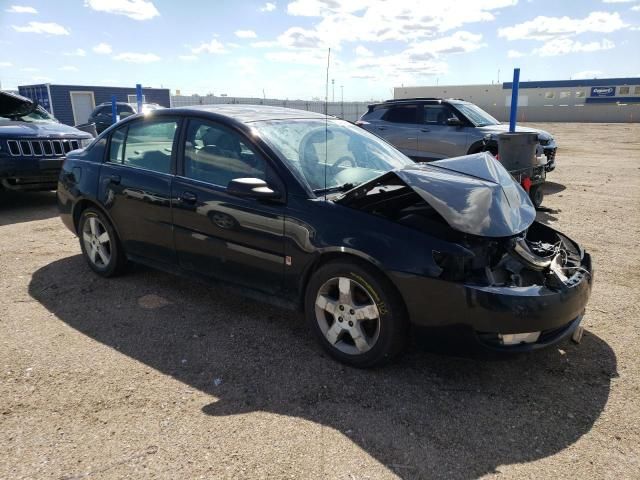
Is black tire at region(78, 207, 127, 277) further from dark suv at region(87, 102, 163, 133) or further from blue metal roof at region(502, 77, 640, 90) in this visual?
blue metal roof at region(502, 77, 640, 90)

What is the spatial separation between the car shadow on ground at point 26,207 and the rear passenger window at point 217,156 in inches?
184

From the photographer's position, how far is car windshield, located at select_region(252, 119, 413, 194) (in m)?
3.48

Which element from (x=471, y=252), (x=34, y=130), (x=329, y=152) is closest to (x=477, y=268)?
(x=471, y=252)

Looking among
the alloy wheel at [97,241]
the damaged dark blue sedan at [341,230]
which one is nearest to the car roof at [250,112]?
the damaged dark blue sedan at [341,230]

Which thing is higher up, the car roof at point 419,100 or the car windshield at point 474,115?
the car roof at point 419,100

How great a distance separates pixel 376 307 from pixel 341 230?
52 cm

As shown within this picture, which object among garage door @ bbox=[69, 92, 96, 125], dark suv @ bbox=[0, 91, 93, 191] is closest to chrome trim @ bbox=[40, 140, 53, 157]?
dark suv @ bbox=[0, 91, 93, 191]

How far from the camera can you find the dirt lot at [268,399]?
240cm

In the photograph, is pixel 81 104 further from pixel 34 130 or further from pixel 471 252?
pixel 471 252

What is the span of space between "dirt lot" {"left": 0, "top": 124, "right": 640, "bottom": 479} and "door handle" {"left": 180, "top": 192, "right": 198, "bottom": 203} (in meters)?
0.95

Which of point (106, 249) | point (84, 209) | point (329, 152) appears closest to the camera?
point (329, 152)

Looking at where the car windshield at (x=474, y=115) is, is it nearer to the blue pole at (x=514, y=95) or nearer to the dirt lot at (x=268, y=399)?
the blue pole at (x=514, y=95)

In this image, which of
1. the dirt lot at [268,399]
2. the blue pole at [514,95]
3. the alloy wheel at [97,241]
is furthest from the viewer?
the blue pole at [514,95]

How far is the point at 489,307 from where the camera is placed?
106 inches
